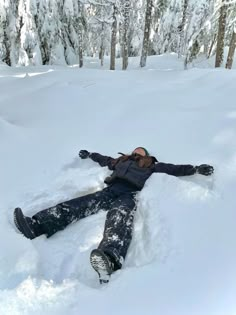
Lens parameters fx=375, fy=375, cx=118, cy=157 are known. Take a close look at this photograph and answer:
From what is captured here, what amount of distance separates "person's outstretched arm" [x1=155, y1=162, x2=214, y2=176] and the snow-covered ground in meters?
0.10

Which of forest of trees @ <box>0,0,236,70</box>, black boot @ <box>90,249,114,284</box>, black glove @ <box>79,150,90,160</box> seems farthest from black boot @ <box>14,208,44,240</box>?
forest of trees @ <box>0,0,236,70</box>

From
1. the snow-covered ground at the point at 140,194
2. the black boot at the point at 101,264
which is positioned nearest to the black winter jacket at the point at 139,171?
the snow-covered ground at the point at 140,194

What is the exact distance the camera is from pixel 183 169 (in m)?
4.13

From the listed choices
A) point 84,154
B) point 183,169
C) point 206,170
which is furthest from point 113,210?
point 84,154

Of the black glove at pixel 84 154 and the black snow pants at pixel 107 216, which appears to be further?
the black glove at pixel 84 154

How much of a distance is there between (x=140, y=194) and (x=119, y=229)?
65 centimetres

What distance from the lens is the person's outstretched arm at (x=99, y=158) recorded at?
4762 mm

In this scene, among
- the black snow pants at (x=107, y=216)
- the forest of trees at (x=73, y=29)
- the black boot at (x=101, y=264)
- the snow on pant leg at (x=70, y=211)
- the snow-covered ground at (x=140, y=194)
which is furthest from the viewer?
the forest of trees at (x=73, y=29)

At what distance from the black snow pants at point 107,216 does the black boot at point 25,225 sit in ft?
0.21

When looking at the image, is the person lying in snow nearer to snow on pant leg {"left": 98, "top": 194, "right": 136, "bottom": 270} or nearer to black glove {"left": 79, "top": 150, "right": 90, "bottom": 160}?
snow on pant leg {"left": 98, "top": 194, "right": 136, "bottom": 270}

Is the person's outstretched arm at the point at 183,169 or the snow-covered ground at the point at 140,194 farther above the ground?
the person's outstretched arm at the point at 183,169

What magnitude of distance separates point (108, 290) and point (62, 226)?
3.92 feet

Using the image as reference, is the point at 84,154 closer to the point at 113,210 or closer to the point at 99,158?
the point at 99,158

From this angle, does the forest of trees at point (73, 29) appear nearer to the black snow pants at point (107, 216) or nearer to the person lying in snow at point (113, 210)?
the person lying in snow at point (113, 210)
